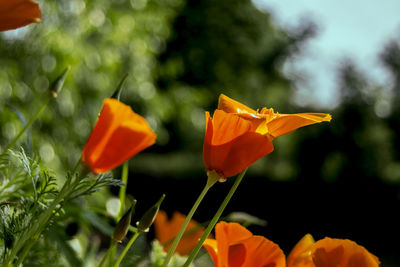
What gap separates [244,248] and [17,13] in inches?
6.6

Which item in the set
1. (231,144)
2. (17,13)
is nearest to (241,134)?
(231,144)

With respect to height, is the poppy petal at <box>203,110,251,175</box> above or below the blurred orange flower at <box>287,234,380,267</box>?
above

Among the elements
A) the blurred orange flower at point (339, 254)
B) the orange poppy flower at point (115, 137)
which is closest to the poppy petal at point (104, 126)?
the orange poppy flower at point (115, 137)

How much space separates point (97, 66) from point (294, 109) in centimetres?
767

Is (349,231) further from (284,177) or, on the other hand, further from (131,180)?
(131,180)

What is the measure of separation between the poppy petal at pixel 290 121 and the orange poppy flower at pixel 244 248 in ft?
0.19

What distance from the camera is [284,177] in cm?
606

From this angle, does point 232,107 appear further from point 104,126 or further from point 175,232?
point 175,232

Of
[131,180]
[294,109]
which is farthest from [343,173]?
[294,109]

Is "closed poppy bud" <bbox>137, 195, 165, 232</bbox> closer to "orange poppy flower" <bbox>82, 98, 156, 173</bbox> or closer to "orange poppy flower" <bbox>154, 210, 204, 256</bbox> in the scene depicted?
"orange poppy flower" <bbox>82, 98, 156, 173</bbox>

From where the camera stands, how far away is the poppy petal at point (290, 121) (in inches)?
10.2

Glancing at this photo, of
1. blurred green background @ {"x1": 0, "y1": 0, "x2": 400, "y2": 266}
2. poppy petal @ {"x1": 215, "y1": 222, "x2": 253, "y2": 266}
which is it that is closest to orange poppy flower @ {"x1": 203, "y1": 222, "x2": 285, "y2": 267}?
poppy petal @ {"x1": 215, "y1": 222, "x2": 253, "y2": 266}

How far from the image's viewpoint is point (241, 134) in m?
0.27

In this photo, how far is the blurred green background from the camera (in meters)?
2.02
